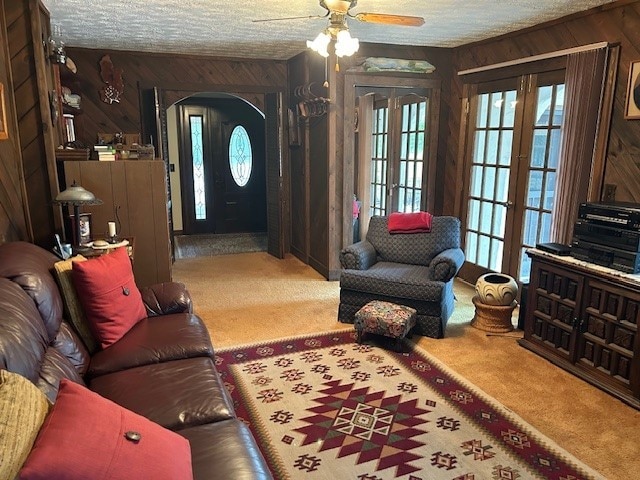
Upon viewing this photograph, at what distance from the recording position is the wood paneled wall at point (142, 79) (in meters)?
5.06

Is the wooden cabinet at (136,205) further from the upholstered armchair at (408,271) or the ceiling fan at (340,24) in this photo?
the ceiling fan at (340,24)

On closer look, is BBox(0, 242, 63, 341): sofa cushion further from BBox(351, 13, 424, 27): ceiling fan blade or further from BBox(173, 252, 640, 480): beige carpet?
BBox(351, 13, 424, 27): ceiling fan blade

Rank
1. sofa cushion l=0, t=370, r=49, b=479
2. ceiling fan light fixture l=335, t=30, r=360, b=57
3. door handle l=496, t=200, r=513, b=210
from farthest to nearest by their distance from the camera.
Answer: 1. door handle l=496, t=200, r=513, b=210
2. ceiling fan light fixture l=335, t=30, r=360, b=57
3. sofa cushion l=0, t=370, r=49, b=479

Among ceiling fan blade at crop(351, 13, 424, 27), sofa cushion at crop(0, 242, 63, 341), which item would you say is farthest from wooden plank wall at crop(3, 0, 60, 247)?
ceiling fan blade at crop(351, 13, 424, 27)

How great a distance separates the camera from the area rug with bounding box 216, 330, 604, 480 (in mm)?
2203

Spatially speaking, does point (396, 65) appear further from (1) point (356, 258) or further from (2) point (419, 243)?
(1) point (356, 258)

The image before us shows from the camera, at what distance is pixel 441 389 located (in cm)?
289

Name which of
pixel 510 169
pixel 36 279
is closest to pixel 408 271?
pixel 510 169

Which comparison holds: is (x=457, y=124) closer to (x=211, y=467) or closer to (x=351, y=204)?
(x=351, y=204)

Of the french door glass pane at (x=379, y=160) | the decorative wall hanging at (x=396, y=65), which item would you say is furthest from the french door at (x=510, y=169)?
the french door glass pane at (x=379, y=160)

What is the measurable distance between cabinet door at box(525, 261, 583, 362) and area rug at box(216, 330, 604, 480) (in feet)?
2.50

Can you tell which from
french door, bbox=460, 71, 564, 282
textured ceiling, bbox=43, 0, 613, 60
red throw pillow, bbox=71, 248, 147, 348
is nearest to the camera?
red throw pillow, bbox=71, 248, 147, 348

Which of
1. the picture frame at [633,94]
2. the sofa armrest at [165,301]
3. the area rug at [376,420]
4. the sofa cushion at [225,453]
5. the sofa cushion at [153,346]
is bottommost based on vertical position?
the area rug at [376,420]

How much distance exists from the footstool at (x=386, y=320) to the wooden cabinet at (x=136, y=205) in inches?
69.0
